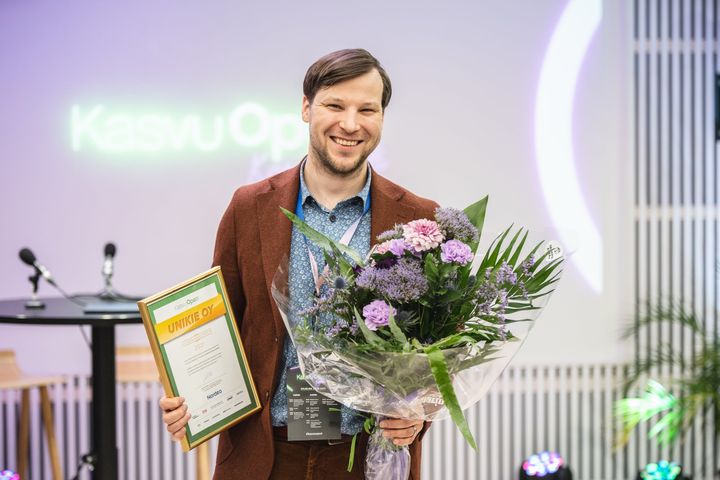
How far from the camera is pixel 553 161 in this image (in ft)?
15.4

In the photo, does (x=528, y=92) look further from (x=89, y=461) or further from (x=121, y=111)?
(x=89, y=461)

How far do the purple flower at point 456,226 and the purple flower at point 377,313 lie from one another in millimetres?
196

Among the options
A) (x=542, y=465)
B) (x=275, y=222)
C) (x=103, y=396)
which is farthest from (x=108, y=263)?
(x=542, y=465)

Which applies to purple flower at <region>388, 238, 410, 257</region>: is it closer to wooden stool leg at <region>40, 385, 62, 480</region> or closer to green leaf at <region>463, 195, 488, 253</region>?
green leaf at <region>463, 195, 488, 253</region>

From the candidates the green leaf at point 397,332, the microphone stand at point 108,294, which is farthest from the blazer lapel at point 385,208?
the microphone stand at point 108,294

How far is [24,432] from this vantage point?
4.43 metres

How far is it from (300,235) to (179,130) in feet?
10.0

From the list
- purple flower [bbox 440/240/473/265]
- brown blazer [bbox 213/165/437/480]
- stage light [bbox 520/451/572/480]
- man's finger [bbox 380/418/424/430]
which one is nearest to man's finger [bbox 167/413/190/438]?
brown blazer [bbox 213/165/437/480]

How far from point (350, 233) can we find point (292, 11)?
3208mm

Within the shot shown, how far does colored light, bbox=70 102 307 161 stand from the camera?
4617mm

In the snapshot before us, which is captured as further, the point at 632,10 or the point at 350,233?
the point at 632,10

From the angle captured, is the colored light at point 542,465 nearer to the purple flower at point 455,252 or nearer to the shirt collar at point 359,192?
the shirt collar at point 359,192

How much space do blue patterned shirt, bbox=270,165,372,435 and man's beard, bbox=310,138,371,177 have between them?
9 centimetres

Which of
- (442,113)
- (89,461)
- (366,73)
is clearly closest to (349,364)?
(366,73)
